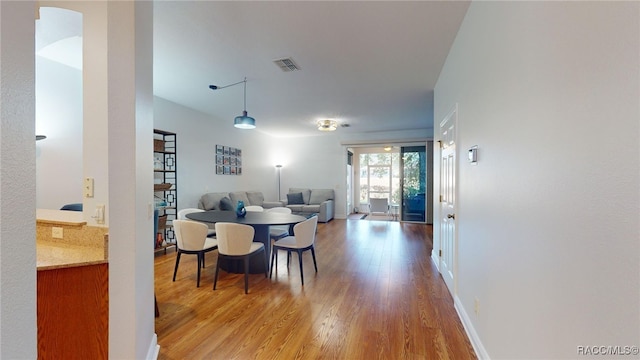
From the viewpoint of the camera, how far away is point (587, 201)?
924mm

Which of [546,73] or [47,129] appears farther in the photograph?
[47,129]

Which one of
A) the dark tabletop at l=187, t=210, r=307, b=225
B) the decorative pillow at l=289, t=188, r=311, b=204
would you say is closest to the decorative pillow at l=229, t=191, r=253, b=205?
the decorative pillow at l=289, t=188, r=311, b=204

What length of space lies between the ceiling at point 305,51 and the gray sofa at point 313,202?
3.27 m

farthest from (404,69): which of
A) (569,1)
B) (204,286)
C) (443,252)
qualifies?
(204,286)

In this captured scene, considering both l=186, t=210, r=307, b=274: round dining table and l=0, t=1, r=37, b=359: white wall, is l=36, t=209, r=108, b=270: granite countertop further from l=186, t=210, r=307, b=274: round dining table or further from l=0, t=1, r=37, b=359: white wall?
l=186, t=210, r=307, b=274: round dining table

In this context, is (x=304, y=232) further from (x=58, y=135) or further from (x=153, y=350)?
(x=58, y=135)

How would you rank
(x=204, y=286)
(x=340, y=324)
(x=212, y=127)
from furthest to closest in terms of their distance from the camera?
(x=212, y=127)
(x=204, y=286)
(x=340, y=324)

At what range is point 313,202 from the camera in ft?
27.8

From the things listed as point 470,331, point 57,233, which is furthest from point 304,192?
point 57,233

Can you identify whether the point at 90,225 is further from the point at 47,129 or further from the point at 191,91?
the point at 191,91

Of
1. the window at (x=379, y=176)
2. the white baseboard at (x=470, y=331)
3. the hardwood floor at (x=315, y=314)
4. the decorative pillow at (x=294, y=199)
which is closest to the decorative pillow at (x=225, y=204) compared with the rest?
the hardwood floor at (x=315, y=314)

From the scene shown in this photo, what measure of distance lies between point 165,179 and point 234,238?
2.94 m

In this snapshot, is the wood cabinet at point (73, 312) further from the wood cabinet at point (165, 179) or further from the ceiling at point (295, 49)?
the wood cabinet at point (165, 179)

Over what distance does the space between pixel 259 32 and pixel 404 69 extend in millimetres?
1946
